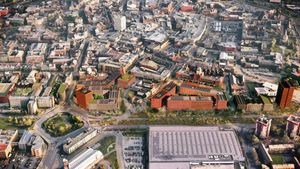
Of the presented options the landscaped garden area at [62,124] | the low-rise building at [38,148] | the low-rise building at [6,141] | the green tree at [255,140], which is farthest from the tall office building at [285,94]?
the low-rise building at [6,141]

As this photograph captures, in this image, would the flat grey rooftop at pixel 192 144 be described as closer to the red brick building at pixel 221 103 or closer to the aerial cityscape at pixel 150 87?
the aerial cityscape at pixel 150 87

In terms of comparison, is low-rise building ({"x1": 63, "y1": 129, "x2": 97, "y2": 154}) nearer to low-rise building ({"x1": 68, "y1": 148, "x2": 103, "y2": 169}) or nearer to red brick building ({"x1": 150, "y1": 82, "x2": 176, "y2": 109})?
low-rise building ({"x1": 68, "y1": 148, "x2": 103, "y2": 169})

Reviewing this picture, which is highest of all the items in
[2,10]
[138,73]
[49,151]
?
[2,10]

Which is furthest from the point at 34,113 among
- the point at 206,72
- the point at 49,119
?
the point at 206,72

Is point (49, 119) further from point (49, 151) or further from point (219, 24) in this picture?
point (219, 24)

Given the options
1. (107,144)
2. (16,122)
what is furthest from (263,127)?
(16,122)

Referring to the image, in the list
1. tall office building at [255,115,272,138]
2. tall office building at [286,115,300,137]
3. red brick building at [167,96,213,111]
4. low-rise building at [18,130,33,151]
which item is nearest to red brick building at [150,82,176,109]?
red brick building at [167,96,213,111]
